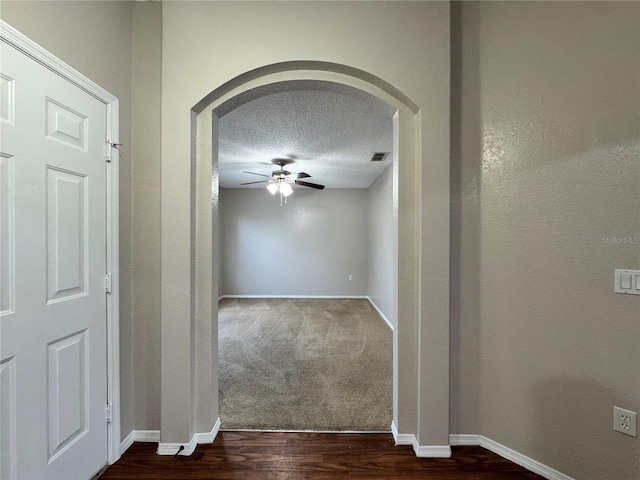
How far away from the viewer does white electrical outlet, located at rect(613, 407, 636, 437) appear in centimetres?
118

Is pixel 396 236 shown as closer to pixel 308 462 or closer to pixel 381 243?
pixel 308 462

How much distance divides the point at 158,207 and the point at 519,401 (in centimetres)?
239

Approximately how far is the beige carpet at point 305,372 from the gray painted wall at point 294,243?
5.00ft

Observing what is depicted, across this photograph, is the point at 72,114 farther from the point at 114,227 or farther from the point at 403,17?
the point at 403,17

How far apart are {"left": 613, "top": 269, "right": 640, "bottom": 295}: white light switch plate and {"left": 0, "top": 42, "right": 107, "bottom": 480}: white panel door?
255 cm

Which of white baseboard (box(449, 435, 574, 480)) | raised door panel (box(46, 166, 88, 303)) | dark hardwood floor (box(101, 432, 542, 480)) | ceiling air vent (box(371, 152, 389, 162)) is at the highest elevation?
ceiling air vent (box(371, 152, 389, 162))

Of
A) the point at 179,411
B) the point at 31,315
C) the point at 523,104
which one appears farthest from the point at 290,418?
the point at 523,104

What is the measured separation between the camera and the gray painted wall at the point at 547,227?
3.96 feet

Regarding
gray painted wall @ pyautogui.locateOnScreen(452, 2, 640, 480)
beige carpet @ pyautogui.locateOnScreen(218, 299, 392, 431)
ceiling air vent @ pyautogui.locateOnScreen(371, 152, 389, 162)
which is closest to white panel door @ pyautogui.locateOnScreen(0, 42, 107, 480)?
beige carpet @ pyautogui.locateOnScreen(218, 299, 392, 431)

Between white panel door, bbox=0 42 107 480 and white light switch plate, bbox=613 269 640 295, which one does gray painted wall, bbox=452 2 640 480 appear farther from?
white panel door, bbox=0 42 107 480

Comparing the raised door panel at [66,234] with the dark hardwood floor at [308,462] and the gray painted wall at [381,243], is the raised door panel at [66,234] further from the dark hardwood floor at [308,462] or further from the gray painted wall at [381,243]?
the gray painted wall at [381,243]

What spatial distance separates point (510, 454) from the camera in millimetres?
1485

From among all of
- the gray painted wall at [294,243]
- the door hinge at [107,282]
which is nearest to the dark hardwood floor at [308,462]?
the door hinge at [107,282]

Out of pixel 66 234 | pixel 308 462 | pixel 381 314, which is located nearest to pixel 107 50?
pixel 66 234
